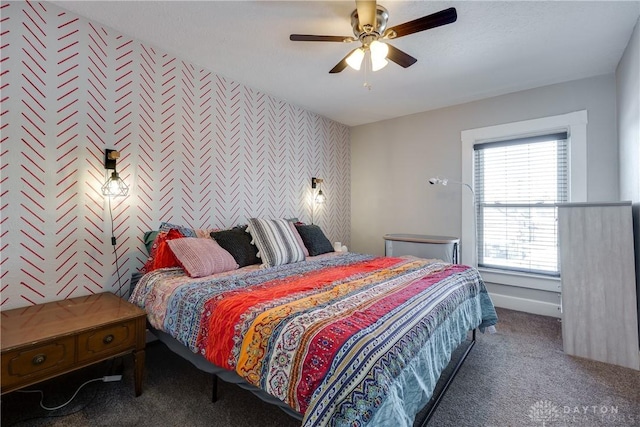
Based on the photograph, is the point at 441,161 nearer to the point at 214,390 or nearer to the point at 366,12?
the point at 366,12

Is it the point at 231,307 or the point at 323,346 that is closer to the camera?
the point at 323,346

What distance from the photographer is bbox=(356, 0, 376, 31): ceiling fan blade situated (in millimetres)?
1647

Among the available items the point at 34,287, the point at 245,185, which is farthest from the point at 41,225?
the point at 245,185

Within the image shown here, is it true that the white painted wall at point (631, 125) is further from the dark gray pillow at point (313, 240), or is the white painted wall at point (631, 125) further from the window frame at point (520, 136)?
the dark gray pillow at point (313, 240)

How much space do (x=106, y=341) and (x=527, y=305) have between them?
3935 millimetres

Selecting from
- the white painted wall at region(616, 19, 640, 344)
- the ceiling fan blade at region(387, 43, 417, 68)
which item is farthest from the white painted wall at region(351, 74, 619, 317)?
the ceiling fan blade at region(387, 43, 417, 68)

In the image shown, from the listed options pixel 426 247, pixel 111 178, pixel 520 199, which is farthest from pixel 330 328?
pixel 520 199

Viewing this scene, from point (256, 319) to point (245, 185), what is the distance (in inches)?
83.3

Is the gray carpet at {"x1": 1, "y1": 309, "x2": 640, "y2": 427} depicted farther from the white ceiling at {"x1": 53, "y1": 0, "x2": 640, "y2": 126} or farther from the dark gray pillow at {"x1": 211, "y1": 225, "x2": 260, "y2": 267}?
the white ceiling at {"x1": 53, "y1": 0, "x2": 640, "y2": 126}

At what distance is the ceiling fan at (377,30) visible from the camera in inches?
65.7

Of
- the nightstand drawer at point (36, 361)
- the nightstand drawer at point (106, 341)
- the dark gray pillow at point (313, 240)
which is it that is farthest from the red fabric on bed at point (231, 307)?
the dark gray pillow at point (313, 240)

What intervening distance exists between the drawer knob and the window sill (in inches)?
158

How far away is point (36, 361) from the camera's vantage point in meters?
1.39

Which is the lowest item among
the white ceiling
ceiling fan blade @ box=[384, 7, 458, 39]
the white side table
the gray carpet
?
the gray carpet
